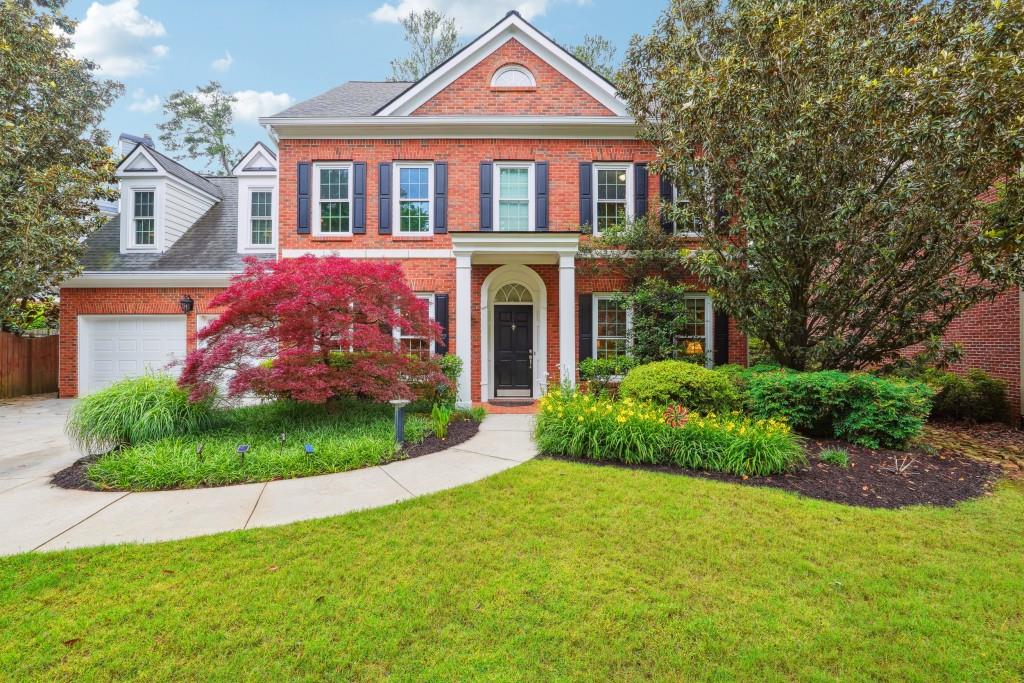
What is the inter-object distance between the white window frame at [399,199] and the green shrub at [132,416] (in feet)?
17.5

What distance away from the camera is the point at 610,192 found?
10195mm

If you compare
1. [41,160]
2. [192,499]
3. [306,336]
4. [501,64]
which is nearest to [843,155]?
[501,64]

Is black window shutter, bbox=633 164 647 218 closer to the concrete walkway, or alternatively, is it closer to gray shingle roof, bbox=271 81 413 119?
gray shingle roof, bbox=271 81 413 119

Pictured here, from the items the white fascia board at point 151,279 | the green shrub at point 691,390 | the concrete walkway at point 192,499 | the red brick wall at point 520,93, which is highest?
the red brick wall at point 520,93

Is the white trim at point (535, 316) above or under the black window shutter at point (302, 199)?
under

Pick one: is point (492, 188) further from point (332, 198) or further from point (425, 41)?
point (425, 41)

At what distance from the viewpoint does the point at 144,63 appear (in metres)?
16.6

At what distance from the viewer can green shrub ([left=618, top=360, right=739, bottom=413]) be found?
251 inches

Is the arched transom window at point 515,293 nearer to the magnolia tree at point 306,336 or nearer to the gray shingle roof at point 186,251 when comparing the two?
the magnolia tree at point 306,336

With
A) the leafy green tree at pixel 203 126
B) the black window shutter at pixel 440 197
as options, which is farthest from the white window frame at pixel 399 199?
the leafy green tree at pixel 203 126

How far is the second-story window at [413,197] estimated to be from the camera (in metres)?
9.98

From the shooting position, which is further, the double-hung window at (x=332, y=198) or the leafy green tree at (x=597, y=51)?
the leafy green tree at (x=597, y=51)

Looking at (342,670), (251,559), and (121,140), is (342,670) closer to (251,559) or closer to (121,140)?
(251,559)

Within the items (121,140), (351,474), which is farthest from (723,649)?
(121,140)
